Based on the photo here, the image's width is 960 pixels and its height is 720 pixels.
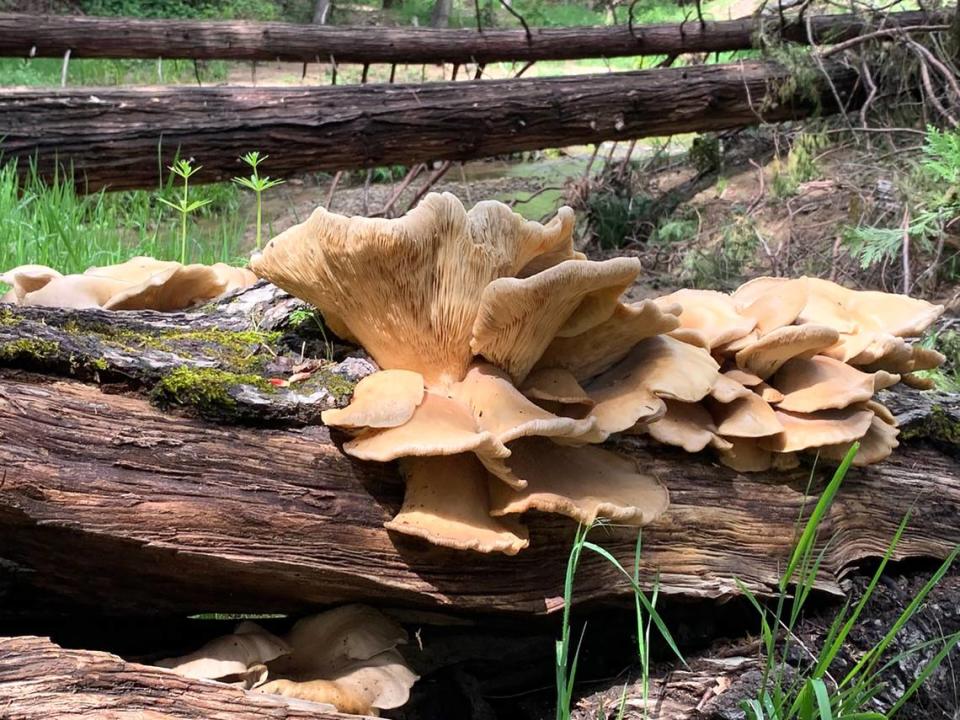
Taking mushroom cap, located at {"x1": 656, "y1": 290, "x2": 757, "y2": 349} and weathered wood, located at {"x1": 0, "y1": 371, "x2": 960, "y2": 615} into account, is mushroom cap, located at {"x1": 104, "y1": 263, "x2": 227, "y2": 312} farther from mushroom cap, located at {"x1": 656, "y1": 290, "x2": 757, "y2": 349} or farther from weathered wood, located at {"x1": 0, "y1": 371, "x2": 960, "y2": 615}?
mushroom cap, located at {"x1": 656, "y1": 290, "x2": 757, "y2": 349}

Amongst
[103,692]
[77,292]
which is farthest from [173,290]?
[103,692]

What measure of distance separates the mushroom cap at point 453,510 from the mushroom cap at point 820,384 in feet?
3.09

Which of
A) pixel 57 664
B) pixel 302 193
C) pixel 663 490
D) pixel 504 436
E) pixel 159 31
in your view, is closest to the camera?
pixel 57 664

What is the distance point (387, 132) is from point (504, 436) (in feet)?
18.7

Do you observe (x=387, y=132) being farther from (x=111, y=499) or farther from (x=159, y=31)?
(x=111, y=499)

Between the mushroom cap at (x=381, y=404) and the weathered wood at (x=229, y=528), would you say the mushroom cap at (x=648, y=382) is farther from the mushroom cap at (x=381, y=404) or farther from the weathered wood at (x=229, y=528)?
the mushroom cap at (x=381, y=404)

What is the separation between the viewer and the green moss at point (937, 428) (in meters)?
2.71

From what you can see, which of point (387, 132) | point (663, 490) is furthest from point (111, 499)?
point (387, 132)

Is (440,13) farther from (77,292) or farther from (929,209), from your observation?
(77,292)

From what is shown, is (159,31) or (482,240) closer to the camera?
(482,240)

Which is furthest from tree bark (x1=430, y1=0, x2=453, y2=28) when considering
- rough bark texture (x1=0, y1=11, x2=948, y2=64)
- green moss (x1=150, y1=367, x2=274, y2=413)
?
green moss (x1=150, y1=367, x2=274, y2=413)

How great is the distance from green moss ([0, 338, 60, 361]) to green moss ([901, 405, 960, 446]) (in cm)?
258

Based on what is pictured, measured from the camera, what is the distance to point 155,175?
19.8 feet

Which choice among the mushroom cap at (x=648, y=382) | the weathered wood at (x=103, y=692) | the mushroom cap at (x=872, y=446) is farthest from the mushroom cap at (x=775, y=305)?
the weathered wood at (x=103, y=692)
